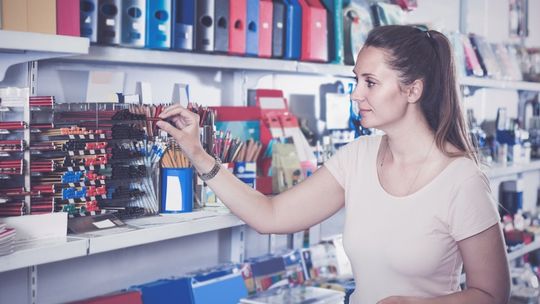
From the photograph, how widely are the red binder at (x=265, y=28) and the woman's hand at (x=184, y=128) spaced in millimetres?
525

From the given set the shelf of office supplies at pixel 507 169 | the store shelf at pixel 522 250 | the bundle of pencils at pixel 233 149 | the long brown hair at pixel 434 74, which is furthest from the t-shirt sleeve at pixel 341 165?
the store shelf at pixel 522 250

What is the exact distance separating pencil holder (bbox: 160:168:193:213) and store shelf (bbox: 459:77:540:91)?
6.38ft

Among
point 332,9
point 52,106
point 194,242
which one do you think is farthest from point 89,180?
point 332,9

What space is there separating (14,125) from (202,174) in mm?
571

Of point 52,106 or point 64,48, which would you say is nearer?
point 64,48

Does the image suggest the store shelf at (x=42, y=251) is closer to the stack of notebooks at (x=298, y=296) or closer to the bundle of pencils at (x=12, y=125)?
the bundle of pencils at (x=12, y=125)

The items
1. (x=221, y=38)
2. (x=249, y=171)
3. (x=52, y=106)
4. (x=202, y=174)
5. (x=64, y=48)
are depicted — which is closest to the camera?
(x=64, y=48)

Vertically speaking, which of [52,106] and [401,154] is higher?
[52,106]

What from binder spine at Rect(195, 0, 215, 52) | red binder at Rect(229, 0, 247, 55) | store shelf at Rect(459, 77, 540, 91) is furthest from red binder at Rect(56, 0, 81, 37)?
store shelf at Rect(459, 77, 540, 91)

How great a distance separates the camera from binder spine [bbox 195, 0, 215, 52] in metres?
2.29

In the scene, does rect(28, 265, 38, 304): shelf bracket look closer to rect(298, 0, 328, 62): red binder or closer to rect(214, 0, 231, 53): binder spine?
rect(214, 0, 231, 53): binder spine

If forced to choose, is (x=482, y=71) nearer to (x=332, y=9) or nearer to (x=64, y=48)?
(x=332, y=9)

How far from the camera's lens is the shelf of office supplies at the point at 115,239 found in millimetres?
1673

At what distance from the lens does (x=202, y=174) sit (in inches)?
83.4
